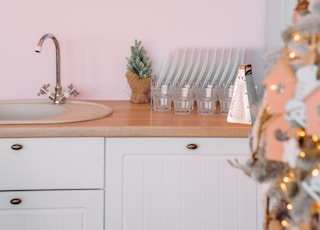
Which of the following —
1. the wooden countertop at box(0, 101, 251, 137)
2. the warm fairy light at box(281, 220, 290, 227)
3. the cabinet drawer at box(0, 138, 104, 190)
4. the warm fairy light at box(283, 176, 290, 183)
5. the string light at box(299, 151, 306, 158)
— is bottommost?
the cabinet drawer at box(0, 138, 104, 190)

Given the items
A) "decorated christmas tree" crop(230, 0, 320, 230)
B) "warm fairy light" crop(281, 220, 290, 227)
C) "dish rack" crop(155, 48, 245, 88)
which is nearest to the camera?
"decorated christmas tree" crop(230, 0, 320, 230)

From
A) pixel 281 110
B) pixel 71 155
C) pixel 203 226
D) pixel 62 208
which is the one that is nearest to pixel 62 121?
pixel 71 155

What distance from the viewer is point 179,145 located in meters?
1.87

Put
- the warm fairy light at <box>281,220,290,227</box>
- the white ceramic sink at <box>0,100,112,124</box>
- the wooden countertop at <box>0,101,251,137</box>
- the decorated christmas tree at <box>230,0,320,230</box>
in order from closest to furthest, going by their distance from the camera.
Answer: the decorated christmas tree at <box>230,0,320,230</box> → the warm fairy light at <box>281,220,290,227</box> → the wooden countertop at <box>0,101,251,137</box> → the white ceramic sink at <box>0,100,112,124</box>

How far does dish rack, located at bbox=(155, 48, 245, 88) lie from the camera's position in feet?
7.77

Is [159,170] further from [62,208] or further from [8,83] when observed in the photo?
[8,83]

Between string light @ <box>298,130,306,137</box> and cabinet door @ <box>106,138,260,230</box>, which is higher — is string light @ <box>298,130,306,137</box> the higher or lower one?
the higher one

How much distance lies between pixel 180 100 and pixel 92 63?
1.75ft

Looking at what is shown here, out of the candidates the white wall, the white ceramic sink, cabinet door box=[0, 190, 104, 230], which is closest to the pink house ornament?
cabinet door box=[0, 190, 104, 230]

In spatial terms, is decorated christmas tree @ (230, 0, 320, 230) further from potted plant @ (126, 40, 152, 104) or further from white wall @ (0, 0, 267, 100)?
white wall @ (0, 0, 267, 100)

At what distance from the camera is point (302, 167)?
0.78 metres

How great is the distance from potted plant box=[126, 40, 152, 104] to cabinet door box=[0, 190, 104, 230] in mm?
633

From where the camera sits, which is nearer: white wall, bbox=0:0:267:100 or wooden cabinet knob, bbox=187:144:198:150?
wooden cabinet knob, bbox=187:144:198:150

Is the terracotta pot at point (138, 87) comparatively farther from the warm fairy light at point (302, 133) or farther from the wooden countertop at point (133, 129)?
the warm fairy light at point (302, 133)
